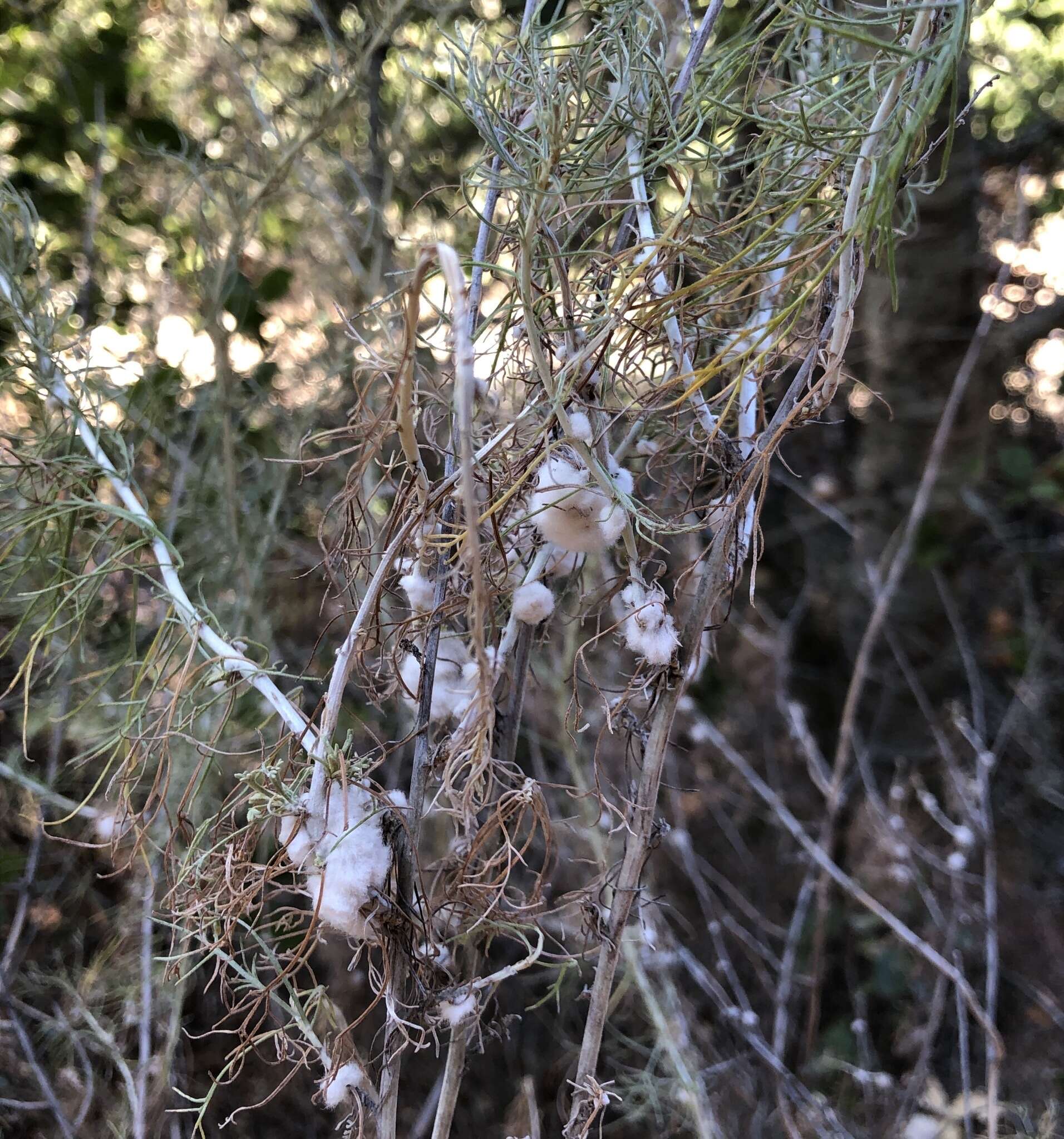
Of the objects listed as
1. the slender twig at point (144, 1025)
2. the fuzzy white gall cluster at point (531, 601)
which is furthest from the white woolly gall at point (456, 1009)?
the slender twig at point (144, 1025)

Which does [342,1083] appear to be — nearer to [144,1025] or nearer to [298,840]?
[298,840]

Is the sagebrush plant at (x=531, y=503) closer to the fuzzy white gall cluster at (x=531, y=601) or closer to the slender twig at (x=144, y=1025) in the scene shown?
the fuzzy white gall cluster at (x=531, y=601)

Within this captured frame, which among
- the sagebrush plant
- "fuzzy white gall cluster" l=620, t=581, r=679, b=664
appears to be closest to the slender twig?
the sagebrush plant

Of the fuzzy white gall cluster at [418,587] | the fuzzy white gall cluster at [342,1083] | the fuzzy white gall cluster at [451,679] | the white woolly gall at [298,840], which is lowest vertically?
the fuzzy white gall cluster at [342,1083]

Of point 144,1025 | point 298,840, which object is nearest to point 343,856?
point 298,840

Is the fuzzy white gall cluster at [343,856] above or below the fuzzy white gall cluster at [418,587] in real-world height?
below

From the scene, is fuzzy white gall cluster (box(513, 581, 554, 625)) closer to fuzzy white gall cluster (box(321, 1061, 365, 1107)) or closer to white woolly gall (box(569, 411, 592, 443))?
white woolly gall (box(569, 411, 592, 443))

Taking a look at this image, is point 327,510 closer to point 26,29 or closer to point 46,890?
point 46,890
